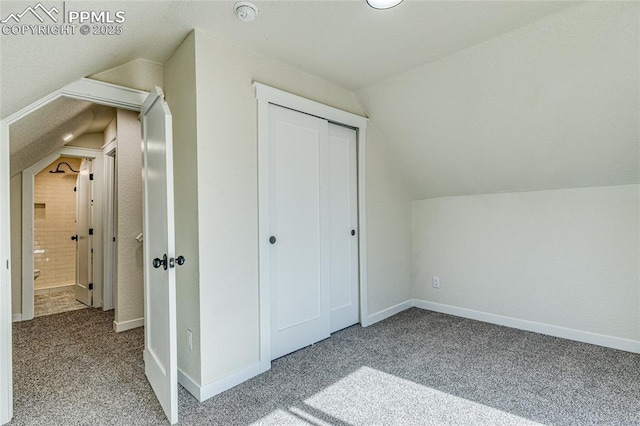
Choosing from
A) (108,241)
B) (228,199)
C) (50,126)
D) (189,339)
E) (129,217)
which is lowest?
(189,339)

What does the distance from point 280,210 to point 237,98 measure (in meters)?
0.89

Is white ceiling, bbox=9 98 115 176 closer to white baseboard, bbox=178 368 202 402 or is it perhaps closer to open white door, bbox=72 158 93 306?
open white door, bbox=72 158 93 306

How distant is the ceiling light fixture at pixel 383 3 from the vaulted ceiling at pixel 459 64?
8 centimetres

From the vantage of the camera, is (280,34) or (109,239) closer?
(280,34)

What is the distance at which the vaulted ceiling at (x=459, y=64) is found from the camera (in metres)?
1.84

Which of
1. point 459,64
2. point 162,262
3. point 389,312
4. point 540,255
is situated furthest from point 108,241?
point 540,255

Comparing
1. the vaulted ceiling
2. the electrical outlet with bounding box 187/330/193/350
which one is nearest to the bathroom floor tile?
the electrical outlet with bounding box 187/330/193/350

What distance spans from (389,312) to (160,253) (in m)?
2.53

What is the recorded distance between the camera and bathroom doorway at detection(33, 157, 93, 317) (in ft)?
15.2

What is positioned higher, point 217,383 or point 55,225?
point 55,225

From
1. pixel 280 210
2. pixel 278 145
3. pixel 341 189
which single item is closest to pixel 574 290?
pixel 341 189

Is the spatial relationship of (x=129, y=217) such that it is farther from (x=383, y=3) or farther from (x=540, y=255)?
(x=540, y=255)

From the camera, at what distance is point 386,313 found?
357 cm

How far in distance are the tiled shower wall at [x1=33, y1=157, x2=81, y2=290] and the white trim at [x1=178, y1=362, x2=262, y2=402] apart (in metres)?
4.41
